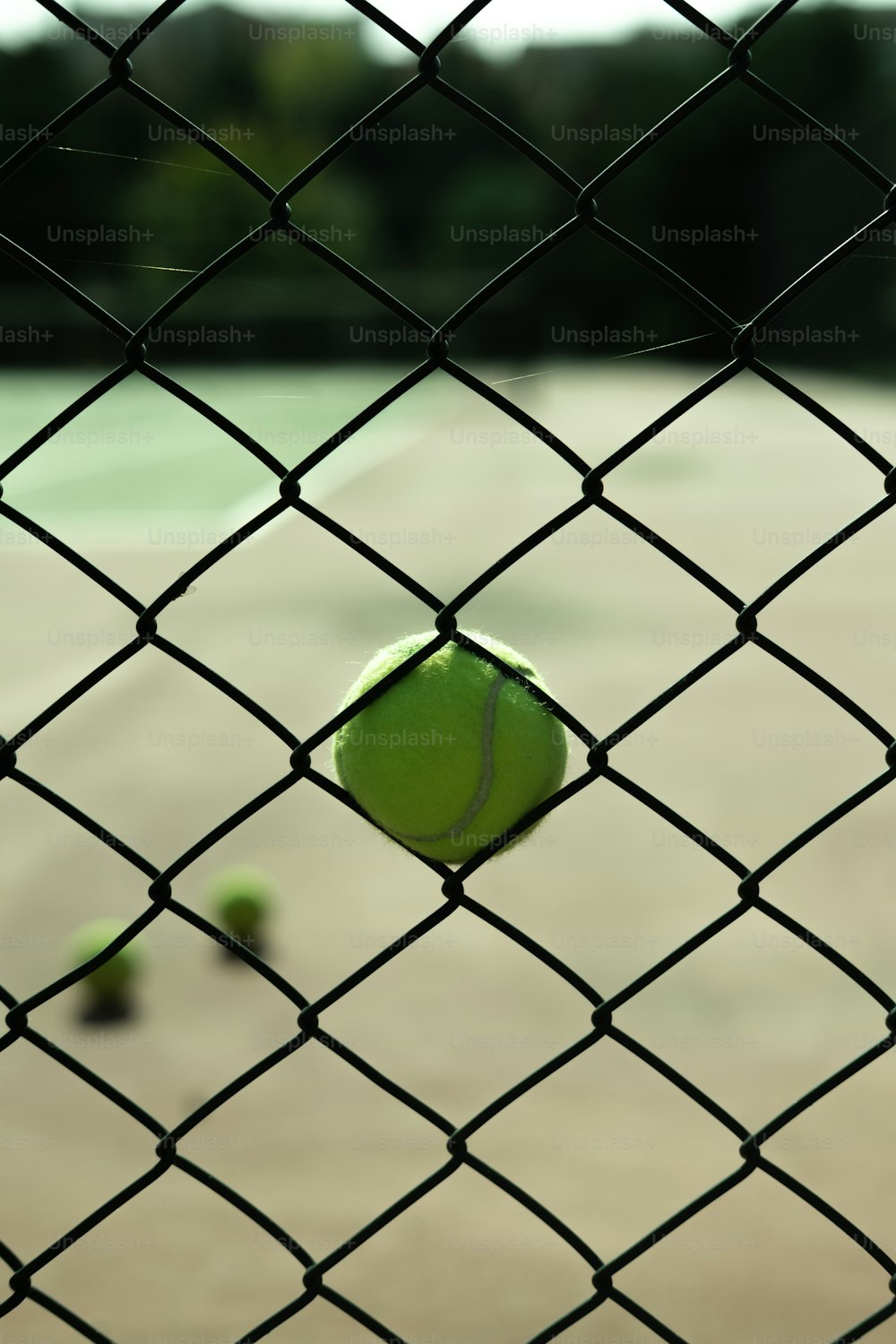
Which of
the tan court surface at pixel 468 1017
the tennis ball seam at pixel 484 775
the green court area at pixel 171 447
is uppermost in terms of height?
the green court area at pixel 171 447

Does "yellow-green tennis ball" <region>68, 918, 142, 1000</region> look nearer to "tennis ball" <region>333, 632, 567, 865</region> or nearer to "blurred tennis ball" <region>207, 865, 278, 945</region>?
"blurred tennis ball" <region>207, 865, 278, 945</region>

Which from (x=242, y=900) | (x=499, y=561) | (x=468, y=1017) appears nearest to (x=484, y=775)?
(x=499, y=561)

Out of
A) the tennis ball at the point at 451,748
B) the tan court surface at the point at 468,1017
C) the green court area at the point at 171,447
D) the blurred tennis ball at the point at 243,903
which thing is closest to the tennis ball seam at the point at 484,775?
the tennis ball at the point at 451,748

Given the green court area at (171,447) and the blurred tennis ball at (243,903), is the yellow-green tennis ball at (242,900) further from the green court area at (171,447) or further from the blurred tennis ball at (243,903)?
the green court area at (171,447)

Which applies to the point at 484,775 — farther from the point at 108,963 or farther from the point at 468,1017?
the point at 108,963

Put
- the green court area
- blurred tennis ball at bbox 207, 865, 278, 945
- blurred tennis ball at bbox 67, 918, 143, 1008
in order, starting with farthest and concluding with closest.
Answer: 1. the green court area
2. blurred tennis ball at bbox 207, 865, 278, 945
3. blurred tennis ball at bbox 67, 918, 143, 1008

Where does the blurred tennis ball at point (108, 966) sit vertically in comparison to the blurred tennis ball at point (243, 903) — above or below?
below

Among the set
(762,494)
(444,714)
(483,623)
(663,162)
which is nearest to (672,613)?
(483,623)

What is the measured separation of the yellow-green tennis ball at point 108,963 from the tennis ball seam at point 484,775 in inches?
76.0

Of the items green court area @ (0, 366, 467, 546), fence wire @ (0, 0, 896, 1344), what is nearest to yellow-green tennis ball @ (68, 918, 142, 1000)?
fence wire @ (0, 0, 896, 1344)

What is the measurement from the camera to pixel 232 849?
3.79 m

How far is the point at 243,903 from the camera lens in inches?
130

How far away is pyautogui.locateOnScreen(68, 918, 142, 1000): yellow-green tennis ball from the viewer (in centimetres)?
294

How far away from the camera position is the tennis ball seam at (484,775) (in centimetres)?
108
